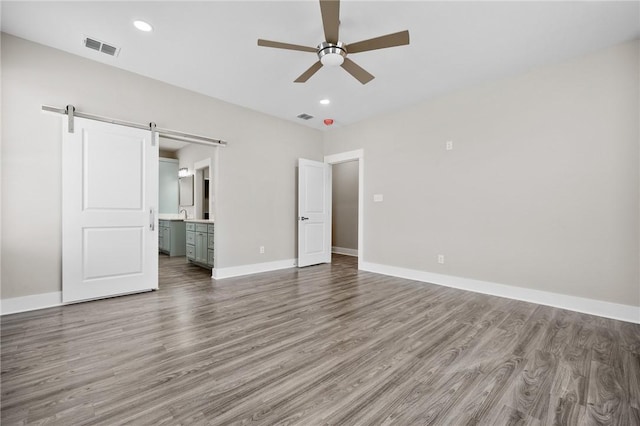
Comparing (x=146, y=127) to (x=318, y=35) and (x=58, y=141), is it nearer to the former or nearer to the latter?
(x=58, y=141)

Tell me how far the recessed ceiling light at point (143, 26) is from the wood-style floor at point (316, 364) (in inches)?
113

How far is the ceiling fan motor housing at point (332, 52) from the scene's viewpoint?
261 cm

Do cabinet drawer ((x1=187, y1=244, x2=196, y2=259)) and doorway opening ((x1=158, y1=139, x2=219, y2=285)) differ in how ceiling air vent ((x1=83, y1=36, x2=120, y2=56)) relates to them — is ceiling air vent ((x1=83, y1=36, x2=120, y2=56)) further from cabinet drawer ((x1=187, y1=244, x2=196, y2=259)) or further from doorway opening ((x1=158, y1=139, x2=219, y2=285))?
cabinet drawer ((x1=187, y1=244, x2=196, y2=259))

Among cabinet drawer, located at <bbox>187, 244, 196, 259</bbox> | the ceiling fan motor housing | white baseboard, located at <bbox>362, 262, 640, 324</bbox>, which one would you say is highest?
the ceiling fan motor housing

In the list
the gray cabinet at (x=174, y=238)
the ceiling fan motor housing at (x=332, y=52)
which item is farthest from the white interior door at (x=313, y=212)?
the gray cabinet at (x=174, y=238)

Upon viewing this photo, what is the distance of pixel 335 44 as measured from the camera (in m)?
2.60

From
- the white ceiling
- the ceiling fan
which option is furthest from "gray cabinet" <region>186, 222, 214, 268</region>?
the ceiling fan

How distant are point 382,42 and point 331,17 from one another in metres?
0.50

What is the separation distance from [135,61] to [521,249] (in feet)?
17.1

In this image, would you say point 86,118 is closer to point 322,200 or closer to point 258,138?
point 258,138

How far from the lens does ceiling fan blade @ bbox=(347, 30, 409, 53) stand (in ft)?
7.57

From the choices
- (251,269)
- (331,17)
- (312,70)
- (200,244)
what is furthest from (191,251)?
(331,17)

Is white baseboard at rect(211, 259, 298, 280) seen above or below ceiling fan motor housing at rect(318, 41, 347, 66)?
below

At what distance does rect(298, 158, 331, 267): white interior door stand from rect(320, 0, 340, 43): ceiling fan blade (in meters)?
3.02
